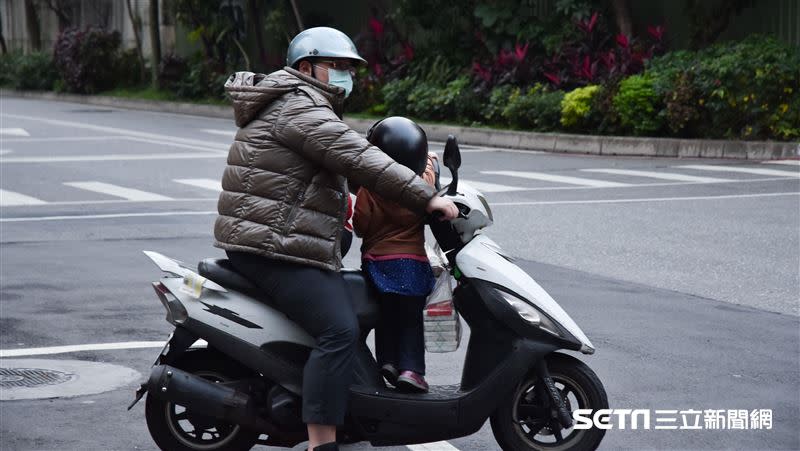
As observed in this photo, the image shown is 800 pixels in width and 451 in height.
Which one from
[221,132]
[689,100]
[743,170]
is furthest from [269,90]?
[221,132]

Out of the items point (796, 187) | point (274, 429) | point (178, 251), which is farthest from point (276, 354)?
point (796, 187)

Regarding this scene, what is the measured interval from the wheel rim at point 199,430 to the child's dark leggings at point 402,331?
2.26ft

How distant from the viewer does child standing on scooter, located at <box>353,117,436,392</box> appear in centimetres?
512

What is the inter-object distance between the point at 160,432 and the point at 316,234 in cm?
107

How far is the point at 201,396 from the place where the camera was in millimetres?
5148

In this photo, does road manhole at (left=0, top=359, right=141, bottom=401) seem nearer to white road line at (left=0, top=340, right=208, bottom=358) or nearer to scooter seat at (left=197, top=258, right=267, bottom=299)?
white road line at (left=0, top=340, right=208, bottom=358)

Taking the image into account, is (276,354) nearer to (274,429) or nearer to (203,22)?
(274,429)

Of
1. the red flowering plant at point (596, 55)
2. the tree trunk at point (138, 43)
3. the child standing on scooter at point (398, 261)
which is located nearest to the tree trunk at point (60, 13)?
the tree trunk at point (138, 43)

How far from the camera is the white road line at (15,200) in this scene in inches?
590

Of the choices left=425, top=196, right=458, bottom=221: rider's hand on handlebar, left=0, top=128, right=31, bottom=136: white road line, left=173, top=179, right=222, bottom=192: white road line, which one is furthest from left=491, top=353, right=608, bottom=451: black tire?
left=0, top=128, right=31, bottom=136: white road line

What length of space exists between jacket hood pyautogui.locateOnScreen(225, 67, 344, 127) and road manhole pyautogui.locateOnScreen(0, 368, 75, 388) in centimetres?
245

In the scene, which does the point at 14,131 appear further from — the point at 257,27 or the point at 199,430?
the point at 199,430

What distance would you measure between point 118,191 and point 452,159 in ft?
38.3

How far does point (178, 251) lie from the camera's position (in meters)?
11.3
